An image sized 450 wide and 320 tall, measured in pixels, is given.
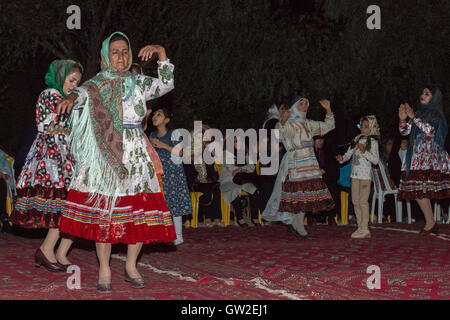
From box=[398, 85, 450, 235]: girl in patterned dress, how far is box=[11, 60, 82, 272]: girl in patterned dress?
518 centimetres

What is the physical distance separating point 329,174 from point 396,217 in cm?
167

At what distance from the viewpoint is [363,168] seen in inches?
381

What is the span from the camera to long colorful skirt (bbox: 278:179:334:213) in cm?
948

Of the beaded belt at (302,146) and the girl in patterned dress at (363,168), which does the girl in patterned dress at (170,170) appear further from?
the girl in patterned dress at (363,168)

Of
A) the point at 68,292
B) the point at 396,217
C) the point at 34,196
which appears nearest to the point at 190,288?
the point at 68,292

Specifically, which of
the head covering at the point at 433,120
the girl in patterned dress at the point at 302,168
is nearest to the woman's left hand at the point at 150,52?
the girl in patterned dress at the point at 302,168

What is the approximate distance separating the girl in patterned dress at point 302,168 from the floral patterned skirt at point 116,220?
4373 millimetres

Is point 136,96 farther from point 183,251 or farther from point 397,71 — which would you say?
point 397,71

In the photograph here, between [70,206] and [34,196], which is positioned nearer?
[70,206]

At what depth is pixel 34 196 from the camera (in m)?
6.46

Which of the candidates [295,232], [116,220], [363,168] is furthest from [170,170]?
[116,220]

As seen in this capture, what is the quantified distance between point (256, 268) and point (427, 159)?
13.9 ft

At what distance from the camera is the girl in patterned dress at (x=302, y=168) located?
952 centimetres

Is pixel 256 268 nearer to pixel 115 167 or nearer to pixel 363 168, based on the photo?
pixel 115 167
